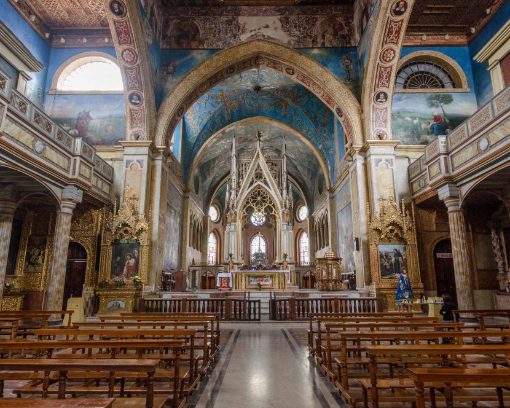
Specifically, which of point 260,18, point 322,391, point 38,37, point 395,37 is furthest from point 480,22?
point 38,37

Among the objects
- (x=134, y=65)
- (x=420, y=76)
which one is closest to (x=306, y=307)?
(x=134, y=65)

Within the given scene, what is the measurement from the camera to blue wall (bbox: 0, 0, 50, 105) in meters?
13.7

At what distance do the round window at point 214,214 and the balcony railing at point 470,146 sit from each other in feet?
72.7

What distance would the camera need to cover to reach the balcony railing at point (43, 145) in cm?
824

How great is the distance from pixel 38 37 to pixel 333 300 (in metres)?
16.7

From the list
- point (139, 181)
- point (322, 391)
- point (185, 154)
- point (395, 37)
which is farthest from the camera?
point (185, 154)

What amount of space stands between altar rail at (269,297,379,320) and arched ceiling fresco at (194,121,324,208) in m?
14.4

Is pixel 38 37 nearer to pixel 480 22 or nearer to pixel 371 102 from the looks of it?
pixel 371 102

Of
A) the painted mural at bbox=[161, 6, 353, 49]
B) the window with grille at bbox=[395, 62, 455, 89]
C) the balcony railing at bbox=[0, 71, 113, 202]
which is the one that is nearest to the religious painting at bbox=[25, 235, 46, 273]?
the balcony railing at bbox=[0, 71, 113, 202]

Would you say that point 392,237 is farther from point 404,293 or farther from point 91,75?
point 91,75

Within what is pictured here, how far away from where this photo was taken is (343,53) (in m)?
16.7

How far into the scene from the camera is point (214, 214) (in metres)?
33.9

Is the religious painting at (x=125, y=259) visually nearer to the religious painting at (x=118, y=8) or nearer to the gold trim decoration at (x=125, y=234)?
the gold trim decoration at (x=125, y=234)

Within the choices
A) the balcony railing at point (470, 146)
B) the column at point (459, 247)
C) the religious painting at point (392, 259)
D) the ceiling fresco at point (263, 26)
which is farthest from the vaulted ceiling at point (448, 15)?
the religious painting at point (392, 259)
